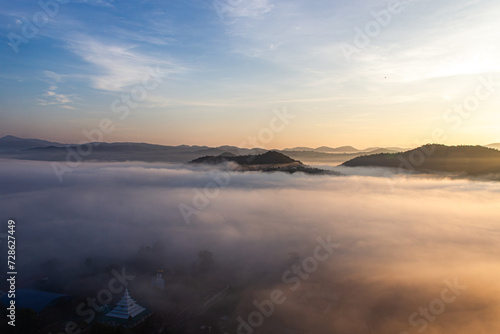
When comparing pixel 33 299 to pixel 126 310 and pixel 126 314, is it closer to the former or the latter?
pixel 126 310

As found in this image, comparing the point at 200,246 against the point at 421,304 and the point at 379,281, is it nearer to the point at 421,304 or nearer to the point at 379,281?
the point at 379,281

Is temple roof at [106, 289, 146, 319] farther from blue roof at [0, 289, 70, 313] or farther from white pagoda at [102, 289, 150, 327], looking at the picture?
blue roof at [0, 289, 70, 313]

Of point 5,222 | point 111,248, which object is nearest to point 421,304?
point 111,248

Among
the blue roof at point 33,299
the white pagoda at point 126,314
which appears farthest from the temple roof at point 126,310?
the blue roof at point 33,299

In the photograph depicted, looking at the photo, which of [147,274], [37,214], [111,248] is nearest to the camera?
[147,274]

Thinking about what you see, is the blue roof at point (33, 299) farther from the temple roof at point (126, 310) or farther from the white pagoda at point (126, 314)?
the temple roof at point (126, 310)

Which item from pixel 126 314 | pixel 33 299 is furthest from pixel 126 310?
pixel 33 299
